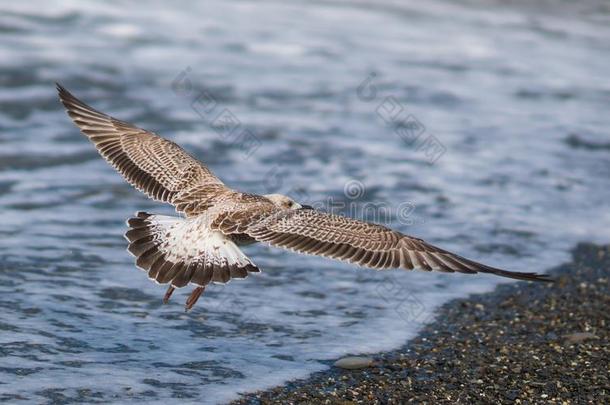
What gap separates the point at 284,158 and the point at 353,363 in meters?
5.60

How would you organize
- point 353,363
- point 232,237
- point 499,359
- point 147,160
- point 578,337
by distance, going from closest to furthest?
point 353,363, point 499,359, point 232,237, point 578,337, point 147,160

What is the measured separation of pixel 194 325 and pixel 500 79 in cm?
1069

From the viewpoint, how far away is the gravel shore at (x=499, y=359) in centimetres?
596

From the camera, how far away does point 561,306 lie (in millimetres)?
7703

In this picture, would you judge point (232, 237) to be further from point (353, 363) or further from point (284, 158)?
point (284, 158)

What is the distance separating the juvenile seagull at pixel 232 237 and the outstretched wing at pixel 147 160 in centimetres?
1

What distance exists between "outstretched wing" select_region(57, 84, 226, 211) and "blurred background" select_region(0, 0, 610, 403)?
0.80m

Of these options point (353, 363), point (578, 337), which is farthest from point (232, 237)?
point (578, 337)

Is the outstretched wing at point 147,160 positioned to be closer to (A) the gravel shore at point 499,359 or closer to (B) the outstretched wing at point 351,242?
(B) the outstretched wing at point 351,242

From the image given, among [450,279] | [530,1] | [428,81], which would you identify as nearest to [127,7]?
[428,81]

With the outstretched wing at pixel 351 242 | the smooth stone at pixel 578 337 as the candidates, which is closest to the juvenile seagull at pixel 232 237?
the outstretched wing at pixel 351 242

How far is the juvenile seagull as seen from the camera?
6188 mm

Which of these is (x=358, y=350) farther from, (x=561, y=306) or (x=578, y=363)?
(x=561, y=306)

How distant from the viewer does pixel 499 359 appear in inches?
259
